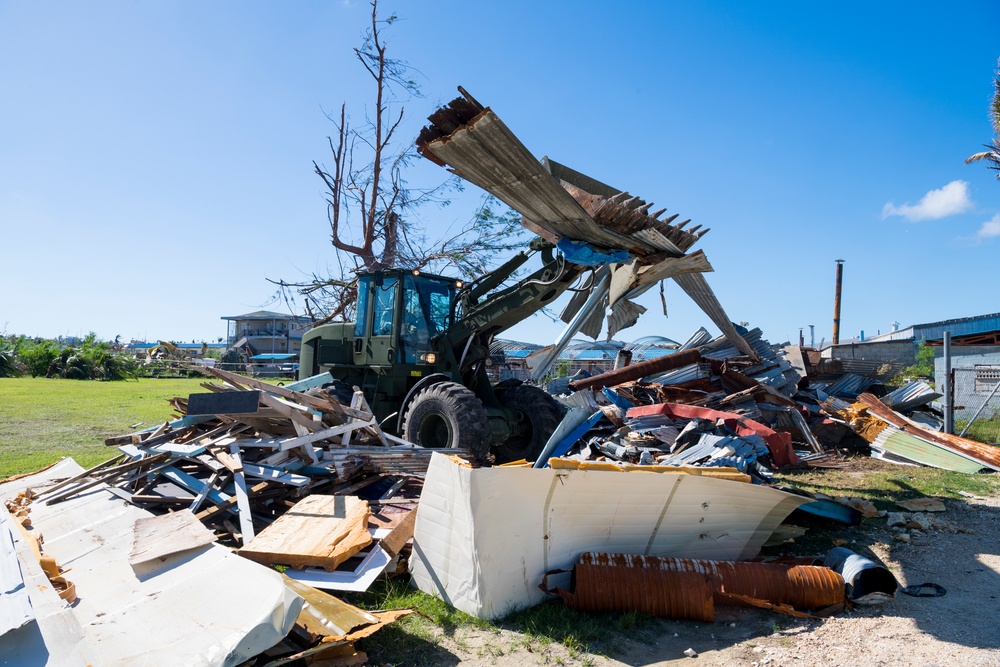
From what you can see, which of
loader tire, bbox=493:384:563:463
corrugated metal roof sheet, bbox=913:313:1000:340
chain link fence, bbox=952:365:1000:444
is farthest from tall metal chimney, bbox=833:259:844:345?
loader tire, bbox=493:384:563:463

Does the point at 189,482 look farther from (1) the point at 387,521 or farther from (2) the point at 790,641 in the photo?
(2) the point at 790,641

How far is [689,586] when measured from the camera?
4.14 metres

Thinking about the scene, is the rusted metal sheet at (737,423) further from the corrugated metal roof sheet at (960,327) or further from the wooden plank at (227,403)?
the corrugated metal roof sheet at (960,327)

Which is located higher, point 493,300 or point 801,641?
point 493,300

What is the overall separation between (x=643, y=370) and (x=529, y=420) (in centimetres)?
464

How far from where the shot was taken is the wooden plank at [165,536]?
4.22 m

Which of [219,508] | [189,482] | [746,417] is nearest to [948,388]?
[746,417]

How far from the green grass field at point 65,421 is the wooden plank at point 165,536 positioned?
14.4ft

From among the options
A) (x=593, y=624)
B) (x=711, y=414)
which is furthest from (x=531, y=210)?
(x=711, y=414)

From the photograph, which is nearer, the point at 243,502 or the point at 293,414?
the point at 243,502

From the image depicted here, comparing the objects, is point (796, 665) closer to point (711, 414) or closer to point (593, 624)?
point (593, 624)

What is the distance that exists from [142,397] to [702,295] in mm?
18290

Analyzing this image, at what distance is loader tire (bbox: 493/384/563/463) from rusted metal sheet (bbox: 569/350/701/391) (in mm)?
3926

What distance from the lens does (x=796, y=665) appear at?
11.5 ft
